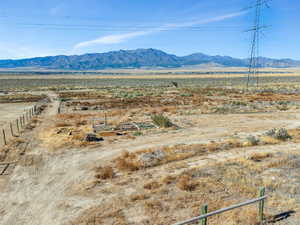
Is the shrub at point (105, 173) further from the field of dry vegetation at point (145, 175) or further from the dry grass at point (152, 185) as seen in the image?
the dry grass at point (152, 185)

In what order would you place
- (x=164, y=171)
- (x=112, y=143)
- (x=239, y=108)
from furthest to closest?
(x=239, y=108)
(x=112, y=143)
(x=164, y=171)

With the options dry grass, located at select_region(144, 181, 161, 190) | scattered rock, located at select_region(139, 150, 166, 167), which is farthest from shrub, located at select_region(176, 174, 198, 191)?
scattered rock, located at select_region(139, 150, 166, 167)

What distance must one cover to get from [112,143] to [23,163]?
5.97 m

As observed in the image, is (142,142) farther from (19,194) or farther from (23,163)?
(19,194)

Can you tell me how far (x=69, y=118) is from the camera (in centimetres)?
2822

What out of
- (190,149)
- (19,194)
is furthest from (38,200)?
(190,149)

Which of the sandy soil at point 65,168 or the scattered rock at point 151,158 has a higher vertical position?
the scattered rock at point 151,158

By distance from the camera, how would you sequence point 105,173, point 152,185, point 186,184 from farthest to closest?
point 105,173, point 152,185, point 186,184

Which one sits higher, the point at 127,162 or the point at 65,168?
the point at 127,162

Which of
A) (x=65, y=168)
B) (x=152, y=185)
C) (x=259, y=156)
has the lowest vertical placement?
(x=65, y=168)

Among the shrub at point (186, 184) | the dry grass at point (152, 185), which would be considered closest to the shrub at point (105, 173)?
the dry grass at point (152, 185)

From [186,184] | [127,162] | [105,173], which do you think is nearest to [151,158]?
[127,162]

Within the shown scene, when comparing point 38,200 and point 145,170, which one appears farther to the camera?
point 145,170

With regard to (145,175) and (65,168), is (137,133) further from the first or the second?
(145,175)
